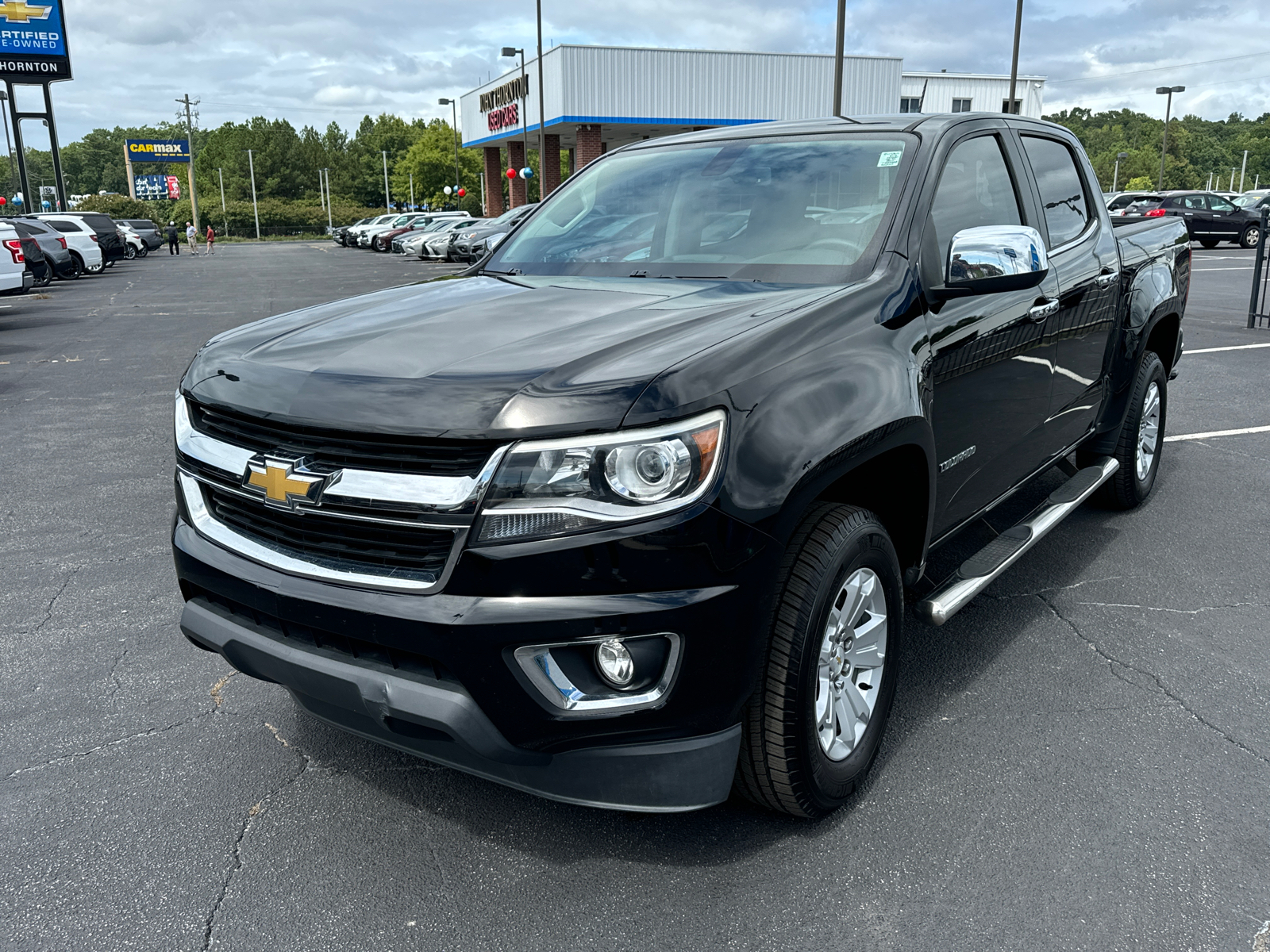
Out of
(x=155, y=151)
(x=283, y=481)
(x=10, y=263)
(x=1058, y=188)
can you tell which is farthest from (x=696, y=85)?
(x=155, y=151)

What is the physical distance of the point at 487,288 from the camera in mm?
3562

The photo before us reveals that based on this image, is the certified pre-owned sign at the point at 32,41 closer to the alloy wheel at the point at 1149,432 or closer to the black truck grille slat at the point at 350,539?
the alloy wheel at the point at 1149,432

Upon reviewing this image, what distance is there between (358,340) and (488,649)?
1.02 m

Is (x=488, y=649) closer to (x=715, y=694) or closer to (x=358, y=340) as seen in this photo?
(x=715, y=694)

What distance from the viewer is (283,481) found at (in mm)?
2498

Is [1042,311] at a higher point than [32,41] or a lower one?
lower

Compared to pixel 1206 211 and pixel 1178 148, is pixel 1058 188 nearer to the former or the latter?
pixel 1206 211

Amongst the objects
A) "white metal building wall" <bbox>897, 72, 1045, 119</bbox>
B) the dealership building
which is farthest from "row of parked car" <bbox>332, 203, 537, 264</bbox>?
"white metal building wall" <bbox>897, 72, 1045, 119</bbox>

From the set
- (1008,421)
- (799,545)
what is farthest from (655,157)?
(799,545)

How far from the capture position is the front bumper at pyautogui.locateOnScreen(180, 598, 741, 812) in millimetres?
2318

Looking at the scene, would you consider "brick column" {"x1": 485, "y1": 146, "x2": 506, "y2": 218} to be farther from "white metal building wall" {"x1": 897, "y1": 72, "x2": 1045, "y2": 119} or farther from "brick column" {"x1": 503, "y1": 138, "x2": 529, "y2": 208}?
"white metal building wall" {"x1": 897, "y1": 72, "x2": 1045, "y2": 119}

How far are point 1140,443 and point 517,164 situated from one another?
190 feet

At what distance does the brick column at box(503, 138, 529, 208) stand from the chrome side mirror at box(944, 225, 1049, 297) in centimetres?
4979

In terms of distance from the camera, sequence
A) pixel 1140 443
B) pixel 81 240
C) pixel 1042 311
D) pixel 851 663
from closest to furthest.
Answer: pixel 851 663, pixel 1042 311, pixel 1140 443, pixel 81 240
